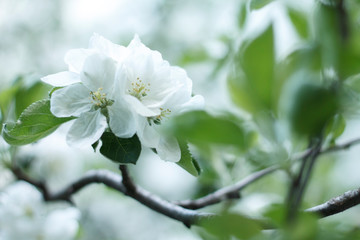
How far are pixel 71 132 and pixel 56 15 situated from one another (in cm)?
240

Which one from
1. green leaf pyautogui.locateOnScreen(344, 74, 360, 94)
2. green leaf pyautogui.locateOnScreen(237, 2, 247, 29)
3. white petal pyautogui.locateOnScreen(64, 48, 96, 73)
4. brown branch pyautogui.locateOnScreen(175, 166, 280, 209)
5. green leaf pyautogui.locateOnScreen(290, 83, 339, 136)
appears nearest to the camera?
green leaf pyautogui.locateOnScreen(290, 83, 339, 136)

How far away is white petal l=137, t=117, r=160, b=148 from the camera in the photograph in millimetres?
508

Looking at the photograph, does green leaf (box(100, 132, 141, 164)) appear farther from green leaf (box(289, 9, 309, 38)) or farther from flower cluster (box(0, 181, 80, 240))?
flower cluster (box(0, 181, 80, 240))

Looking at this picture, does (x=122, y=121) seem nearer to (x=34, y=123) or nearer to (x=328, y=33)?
(x=34, y=123)

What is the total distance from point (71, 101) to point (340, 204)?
14.1 inches

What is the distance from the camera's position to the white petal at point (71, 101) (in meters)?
0.51

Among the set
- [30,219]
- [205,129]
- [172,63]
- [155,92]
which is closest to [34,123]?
[155,92]

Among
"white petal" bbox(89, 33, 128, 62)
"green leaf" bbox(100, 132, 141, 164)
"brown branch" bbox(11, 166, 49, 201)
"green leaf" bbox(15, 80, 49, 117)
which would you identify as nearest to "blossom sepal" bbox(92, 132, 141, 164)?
"green leaf" bbox(100, 132, 141, 164)

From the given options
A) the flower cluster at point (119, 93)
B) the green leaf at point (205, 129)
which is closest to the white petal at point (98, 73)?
the flower cluster at point (119, 93)

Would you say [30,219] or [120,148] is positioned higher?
[120,148]

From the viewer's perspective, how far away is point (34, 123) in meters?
0.54

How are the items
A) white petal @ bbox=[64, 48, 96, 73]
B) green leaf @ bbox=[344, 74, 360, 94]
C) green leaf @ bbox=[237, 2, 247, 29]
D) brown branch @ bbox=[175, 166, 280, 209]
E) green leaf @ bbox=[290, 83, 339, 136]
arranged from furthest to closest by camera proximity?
green leaf @ bbox=[237, 2, 247, 29]
brown branch @ bbox=[175, 166, 280, 209]
white petal @ bbox=[64, 48, 96, 73]
green leaf @ bbox=[344, 74, 360, 94]
green leaf @ bbox=[290, 83, 339, 136]

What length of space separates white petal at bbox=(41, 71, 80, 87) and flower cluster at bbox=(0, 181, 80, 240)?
0.53 metres

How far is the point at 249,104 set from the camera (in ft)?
1.13
